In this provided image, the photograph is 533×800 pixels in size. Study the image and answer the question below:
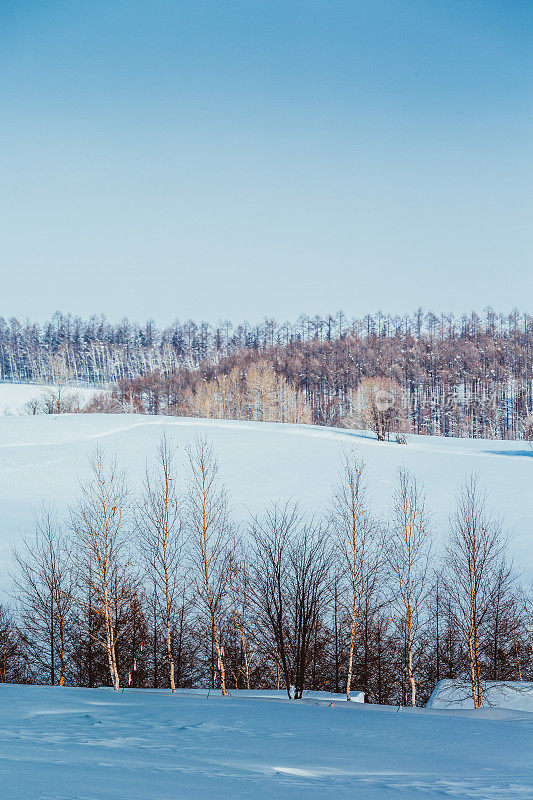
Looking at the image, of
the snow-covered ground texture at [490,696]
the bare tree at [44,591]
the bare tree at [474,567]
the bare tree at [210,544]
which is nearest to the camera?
the snow-covered ground texture at [490,696]

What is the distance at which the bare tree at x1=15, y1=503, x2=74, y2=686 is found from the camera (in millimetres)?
23844

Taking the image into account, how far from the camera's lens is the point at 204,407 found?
7900 centimetres

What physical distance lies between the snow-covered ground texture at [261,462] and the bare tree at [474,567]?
102cm

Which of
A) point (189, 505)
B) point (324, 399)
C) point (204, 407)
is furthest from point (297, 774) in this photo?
point (324, 399)

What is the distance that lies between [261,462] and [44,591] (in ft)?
58.8

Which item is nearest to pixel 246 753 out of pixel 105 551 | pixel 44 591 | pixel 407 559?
pixel 105 551

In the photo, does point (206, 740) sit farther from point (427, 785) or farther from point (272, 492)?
point (272, 492)

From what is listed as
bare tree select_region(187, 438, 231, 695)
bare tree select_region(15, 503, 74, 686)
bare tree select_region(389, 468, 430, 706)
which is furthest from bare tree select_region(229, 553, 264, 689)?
bare tree select_region(15, 503, 74, 686)

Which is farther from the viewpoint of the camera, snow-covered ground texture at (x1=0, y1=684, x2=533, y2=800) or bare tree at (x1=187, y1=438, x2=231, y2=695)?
bare tree at (x1=187, y1=438, x2=231, y2=695)

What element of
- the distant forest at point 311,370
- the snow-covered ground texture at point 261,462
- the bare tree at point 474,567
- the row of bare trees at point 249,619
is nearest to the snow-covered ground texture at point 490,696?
the bare tree at point 474,567

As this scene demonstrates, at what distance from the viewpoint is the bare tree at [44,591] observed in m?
23.8

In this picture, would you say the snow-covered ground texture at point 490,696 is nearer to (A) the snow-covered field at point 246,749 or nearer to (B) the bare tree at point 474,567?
(A) the snow-covered field at point 246,749

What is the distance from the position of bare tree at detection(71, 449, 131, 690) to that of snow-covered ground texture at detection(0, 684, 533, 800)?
27.5 ft

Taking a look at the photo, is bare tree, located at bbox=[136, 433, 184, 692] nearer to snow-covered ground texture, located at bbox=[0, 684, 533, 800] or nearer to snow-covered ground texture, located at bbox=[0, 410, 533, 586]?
snow-covered ground texture, located at bbox=[0, 410, 533, 586]
